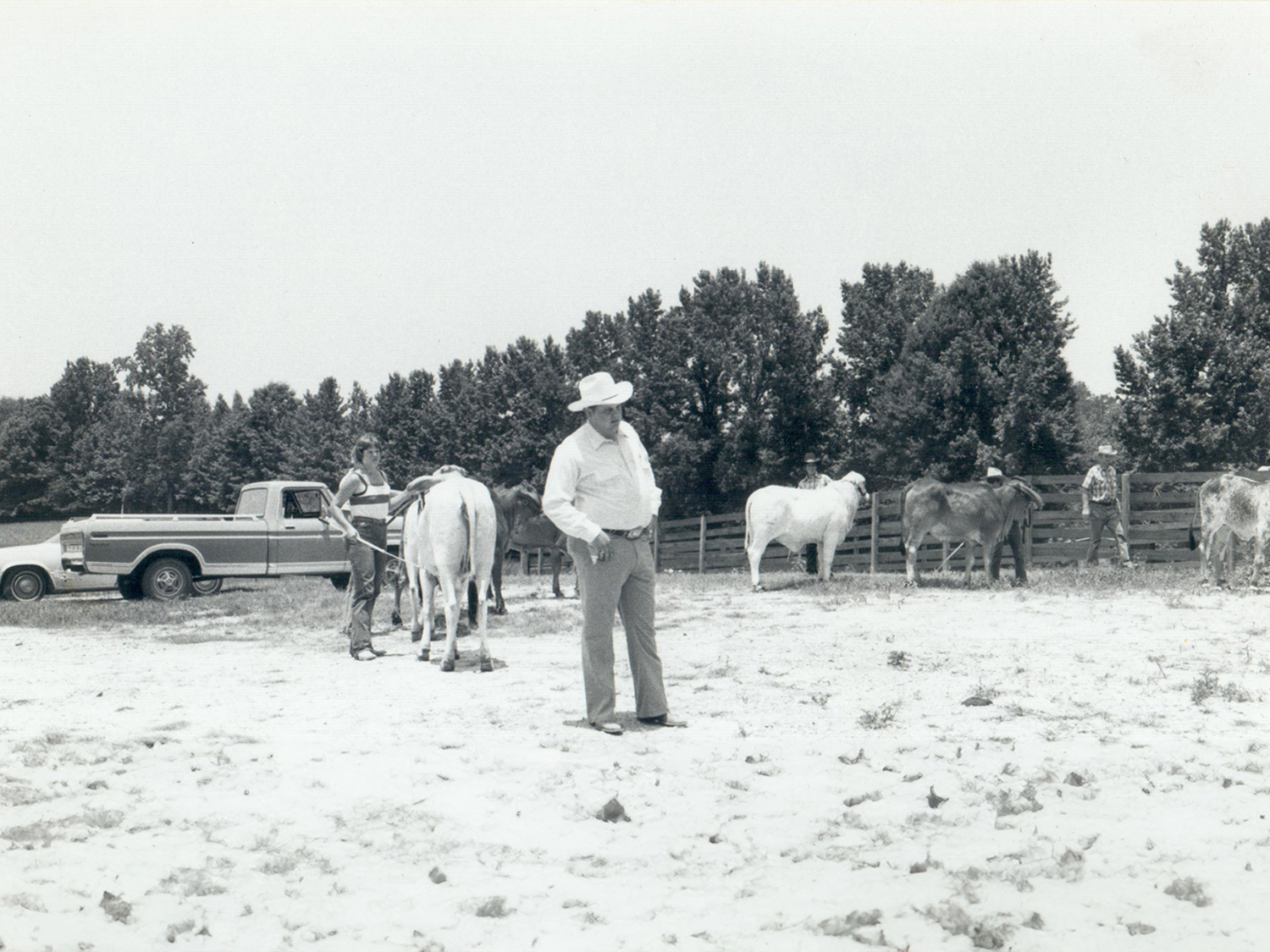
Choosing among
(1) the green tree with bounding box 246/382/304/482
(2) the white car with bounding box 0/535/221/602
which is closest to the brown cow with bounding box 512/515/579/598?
(2) the white car with bounding box 0/535/221/602

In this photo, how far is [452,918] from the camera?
3.63 meters

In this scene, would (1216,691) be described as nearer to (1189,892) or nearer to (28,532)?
(1189,892)

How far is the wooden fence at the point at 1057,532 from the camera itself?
59.9 ft

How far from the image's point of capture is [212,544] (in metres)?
18.8

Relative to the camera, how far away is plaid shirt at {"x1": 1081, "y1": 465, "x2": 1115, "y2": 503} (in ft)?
55.8

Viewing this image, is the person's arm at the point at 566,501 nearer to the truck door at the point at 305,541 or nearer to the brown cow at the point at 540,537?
the brown cow at the point at 540,537

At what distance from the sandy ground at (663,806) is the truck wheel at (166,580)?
9.85 m

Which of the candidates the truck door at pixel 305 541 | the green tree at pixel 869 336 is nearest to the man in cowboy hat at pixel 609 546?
the truck door at pixel 305 541

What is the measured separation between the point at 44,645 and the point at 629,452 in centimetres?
813

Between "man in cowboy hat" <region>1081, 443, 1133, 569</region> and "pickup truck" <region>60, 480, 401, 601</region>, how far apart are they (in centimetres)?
1183

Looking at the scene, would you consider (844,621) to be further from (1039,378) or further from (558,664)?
(1039,378)

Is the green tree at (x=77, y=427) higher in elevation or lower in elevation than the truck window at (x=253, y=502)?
higher

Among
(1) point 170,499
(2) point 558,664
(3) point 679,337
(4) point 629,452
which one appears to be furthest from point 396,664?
(1) point 170,499

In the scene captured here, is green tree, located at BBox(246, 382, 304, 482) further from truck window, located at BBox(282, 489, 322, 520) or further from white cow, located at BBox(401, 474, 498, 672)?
white cow, located at BBox(401, 474, 498, 672)
